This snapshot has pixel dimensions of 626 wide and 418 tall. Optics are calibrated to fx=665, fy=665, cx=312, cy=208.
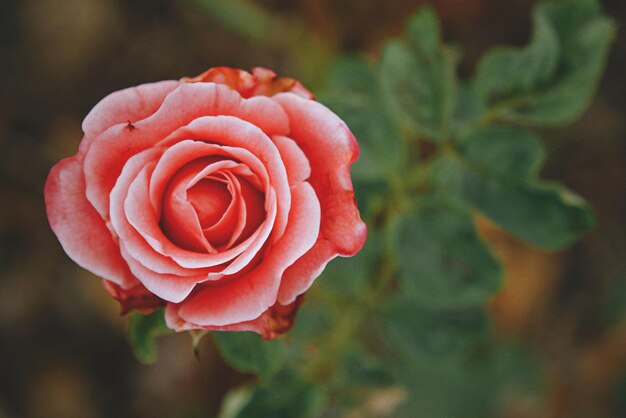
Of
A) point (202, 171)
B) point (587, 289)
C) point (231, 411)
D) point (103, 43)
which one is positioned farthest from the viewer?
point (103, 43)

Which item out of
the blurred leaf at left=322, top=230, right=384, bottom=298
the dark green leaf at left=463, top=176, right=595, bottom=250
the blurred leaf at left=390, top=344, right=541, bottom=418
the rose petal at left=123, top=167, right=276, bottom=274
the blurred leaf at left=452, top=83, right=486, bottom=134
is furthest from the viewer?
the blurred leaf at left=390, top=344, right=541, bottom=418

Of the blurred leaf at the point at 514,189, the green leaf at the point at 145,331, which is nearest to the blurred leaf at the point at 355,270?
the blurred leaf at the point at 514,189

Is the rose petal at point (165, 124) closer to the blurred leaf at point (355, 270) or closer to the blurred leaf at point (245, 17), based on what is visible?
the blurred leaf at point (355, 270)

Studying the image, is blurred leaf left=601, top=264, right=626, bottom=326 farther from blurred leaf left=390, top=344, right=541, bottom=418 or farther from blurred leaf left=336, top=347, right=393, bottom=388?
blurred leaf left=336, top=347, right=393, bottom=388

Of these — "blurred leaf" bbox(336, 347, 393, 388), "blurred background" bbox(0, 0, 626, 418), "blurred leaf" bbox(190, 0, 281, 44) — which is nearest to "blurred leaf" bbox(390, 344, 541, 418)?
"blurred background" bbox(0, 0, 626, 418)

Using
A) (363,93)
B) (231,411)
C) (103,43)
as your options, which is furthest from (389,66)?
(103,43)

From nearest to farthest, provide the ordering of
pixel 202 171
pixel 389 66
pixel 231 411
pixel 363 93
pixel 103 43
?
pixel 202 171
pixel 389 66
pixel 231 411
pixel 363 93
pixel 103 43

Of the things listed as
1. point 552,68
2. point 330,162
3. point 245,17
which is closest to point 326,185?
point 330,162

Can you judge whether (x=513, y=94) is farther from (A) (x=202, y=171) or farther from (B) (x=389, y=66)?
(A) (x=202, y=171)
